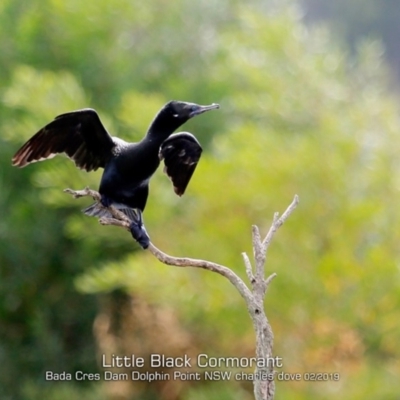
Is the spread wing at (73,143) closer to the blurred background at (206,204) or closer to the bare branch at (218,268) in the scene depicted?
the bare branch at (218,268)

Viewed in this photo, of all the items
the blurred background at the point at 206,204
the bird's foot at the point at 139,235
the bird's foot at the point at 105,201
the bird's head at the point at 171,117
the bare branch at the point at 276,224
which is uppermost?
the blurred background at the point at 206,204

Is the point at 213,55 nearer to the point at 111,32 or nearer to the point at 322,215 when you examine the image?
the point at 111,32

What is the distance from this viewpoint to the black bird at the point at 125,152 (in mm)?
868

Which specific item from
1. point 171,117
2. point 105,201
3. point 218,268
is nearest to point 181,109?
point 171,117

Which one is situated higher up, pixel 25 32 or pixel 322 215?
pixel 25 32

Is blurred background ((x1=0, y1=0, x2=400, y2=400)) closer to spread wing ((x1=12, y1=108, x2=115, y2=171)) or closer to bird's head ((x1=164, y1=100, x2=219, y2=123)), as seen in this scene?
spread wing ((x1=12, y1=108, x2=115, y2=171))

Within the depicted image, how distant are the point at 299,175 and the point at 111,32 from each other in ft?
4.06

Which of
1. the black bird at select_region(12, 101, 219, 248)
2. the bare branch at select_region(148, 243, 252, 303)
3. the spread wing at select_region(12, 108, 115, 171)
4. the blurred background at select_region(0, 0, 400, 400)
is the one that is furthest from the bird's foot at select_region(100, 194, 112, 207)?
the blurred background at select_region(0, 0, 400, 400)

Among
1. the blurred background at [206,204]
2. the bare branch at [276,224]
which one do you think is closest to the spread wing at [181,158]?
the bare branch at [276,224]

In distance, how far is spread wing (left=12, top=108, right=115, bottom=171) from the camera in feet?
3.25

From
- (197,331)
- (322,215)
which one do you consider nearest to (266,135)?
(322,215)

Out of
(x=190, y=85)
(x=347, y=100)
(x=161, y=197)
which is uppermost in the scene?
(x=190, y=85)

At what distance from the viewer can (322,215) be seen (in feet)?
8.43

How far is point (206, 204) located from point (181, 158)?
173 centimetres
